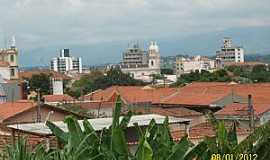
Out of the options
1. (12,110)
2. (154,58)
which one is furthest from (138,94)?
(154,58)

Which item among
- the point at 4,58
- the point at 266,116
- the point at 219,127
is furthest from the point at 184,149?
the point at 4,58

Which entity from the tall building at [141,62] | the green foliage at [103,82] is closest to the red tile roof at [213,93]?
the green foliage at [103,82]

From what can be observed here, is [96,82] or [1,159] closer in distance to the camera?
[1,159]

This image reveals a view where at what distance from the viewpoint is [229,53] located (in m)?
144

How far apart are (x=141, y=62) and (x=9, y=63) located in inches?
3307

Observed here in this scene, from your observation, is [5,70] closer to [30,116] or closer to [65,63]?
[30,116]

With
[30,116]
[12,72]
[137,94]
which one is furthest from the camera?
[12,72]

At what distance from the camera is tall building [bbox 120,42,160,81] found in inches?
4999

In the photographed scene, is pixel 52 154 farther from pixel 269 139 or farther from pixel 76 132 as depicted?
pixel 269 139

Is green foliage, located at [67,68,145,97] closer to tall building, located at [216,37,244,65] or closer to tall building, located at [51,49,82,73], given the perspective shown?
tall building, located at [216,37,244,65]

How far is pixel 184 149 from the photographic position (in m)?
4.47

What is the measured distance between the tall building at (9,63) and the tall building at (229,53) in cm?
8920

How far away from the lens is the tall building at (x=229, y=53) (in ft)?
463

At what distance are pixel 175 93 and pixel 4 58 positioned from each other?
898 inches
